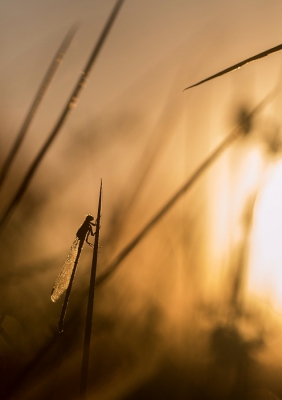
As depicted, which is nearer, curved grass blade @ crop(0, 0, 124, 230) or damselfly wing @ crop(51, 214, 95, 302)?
curved grass blade @ crop(0, 0, 124, 230)

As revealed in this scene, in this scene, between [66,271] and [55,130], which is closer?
[55,130]

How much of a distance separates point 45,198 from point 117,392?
1828 mm

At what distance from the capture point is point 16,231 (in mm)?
3701

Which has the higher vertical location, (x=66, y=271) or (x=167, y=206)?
(x=167, y=206)

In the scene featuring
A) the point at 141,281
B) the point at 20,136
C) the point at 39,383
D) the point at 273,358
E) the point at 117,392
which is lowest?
the point at 117,392

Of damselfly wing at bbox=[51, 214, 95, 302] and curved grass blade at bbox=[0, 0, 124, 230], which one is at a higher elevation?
curved grass blade at bbox=[0, 0, 124, 230]

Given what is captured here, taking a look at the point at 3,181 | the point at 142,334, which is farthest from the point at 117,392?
the point at 3,181

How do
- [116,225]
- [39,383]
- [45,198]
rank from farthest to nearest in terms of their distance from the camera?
1. [45,198]
2. [116,225]
3. [39,383]

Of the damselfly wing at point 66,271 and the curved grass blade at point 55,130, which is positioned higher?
the curved grass blade at point 55,130

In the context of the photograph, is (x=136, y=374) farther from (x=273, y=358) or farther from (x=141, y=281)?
(x=273, y=358)

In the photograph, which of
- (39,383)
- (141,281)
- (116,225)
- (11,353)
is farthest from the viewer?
(141,281)

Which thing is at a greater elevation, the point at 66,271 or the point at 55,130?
the point at 55,130

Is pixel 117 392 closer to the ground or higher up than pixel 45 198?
closer to the ground

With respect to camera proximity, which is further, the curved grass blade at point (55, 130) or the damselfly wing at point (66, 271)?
the damselfly wing at point (66, 271)
